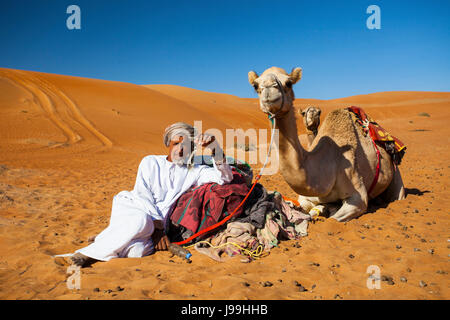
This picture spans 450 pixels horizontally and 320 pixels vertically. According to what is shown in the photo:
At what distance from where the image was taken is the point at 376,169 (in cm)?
466

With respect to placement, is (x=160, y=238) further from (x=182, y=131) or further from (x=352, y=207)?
(x=352, y=207)

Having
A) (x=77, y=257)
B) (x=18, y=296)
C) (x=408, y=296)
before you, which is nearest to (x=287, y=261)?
(x=408, y=296)

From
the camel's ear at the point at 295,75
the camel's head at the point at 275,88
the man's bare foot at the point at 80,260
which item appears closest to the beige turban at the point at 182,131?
the camel's head at the point at 275,88

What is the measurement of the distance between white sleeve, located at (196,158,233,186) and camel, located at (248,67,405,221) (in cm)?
65

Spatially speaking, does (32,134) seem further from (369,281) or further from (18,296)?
Answer: (369,281)

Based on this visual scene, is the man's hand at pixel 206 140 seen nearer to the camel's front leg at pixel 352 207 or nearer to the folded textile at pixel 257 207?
the folded textile at pixel 257 207

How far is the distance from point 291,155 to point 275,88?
0.82 metres

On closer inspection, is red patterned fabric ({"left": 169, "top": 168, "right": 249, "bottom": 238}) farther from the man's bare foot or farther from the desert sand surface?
the man's bare foot

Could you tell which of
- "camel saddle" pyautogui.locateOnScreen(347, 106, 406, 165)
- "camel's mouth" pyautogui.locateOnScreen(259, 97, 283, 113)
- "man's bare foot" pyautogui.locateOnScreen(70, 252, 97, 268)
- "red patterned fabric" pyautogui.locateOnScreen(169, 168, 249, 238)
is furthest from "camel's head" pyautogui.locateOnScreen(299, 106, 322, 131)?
"man's bare foot" pyautogui.locateOnScreen(70, 252, 97, 268)

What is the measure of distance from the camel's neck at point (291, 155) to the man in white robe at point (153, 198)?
686 mm

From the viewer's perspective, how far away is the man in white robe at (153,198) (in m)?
3.24

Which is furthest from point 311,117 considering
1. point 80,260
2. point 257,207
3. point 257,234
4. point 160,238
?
point 80,260

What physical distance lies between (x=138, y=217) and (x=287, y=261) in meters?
1.59

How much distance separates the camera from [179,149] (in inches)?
152
